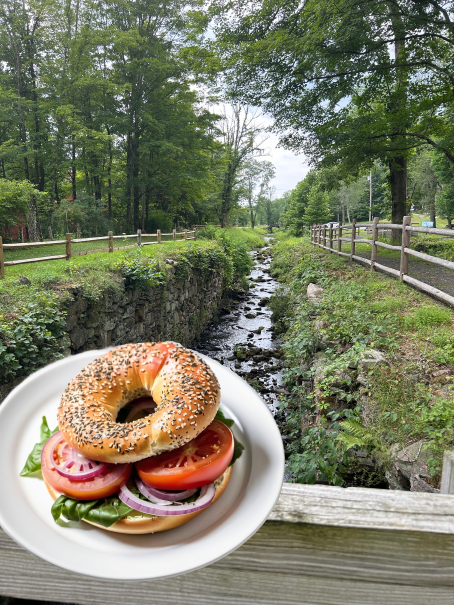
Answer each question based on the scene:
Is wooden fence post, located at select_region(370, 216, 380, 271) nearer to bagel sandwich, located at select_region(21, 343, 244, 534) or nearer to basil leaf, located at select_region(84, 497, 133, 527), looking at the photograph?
bagel sandwich, located at select_region(21, 343, 244, 534)

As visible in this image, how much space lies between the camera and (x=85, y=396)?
2.48ft

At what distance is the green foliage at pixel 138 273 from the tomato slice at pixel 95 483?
7152 mm

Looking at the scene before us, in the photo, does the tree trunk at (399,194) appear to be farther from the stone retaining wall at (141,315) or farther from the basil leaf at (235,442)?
the basil leaf at (235,442)

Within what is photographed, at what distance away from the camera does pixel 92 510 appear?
666 mm

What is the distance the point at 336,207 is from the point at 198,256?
50.3 m

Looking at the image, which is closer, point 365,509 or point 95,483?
point 95,483

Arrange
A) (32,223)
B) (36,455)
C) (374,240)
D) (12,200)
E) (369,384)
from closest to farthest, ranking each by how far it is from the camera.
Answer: (36,455), (369,384), (374,240), (12,200), (32,223)

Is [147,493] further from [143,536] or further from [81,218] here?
[81,218]

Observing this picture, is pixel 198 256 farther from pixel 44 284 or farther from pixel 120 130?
pixel 120 130

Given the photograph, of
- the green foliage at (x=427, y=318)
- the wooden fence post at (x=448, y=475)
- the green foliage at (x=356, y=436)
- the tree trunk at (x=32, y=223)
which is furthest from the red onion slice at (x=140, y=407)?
the tree trunk at (x=32, y=223)

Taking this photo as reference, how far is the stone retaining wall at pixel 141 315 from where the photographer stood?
5.80m

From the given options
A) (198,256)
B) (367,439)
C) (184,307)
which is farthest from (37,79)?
(367,439)

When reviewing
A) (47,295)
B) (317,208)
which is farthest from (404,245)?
(317,208)

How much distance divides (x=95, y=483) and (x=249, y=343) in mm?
9304
